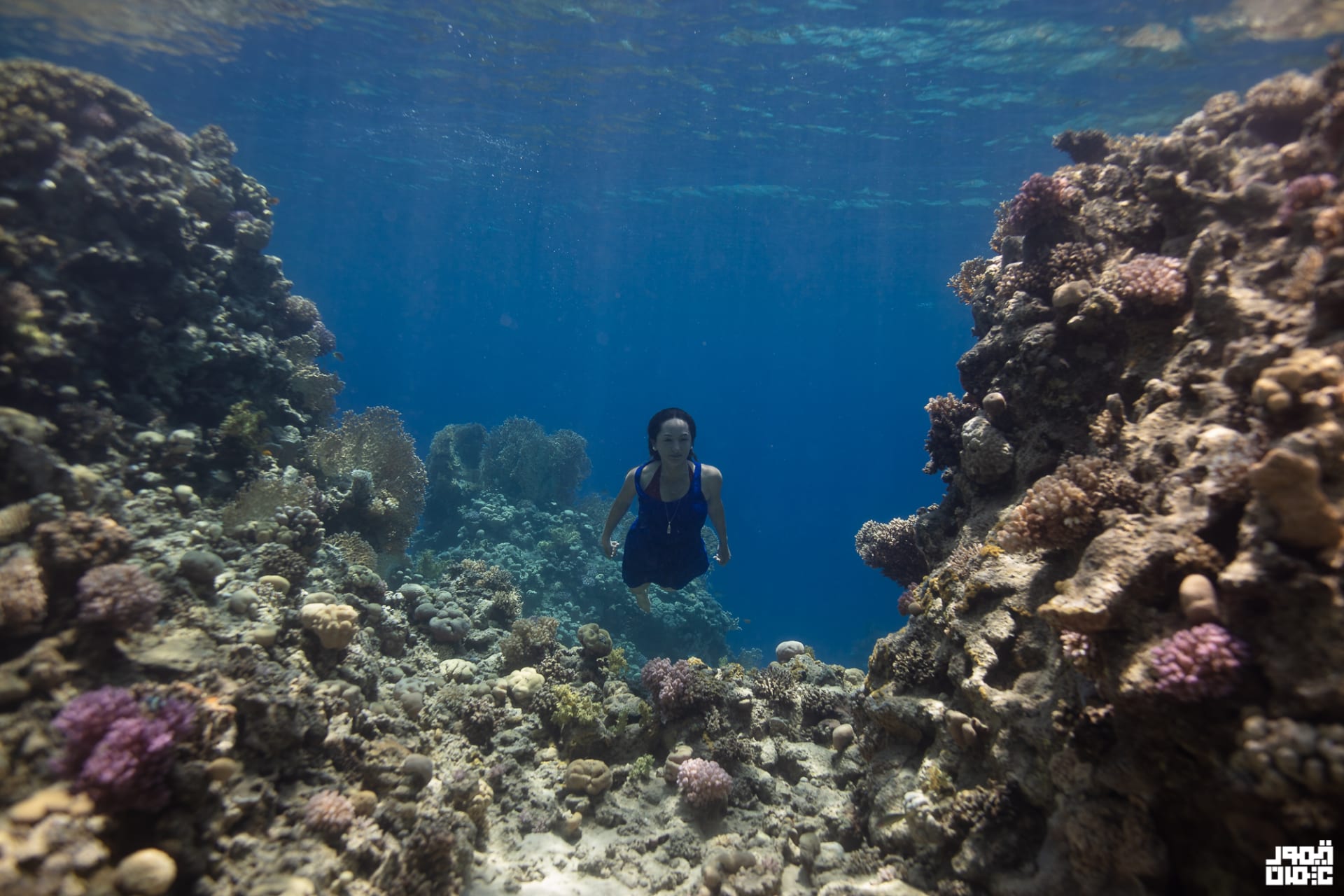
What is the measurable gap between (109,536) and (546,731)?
14.4 feet

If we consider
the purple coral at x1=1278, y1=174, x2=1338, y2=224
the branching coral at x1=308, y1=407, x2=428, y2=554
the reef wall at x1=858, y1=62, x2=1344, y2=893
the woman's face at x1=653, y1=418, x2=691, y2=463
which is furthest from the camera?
the branching coral at x1=308, y1=407, x2=428, y2=554

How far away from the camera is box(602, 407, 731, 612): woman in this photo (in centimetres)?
703

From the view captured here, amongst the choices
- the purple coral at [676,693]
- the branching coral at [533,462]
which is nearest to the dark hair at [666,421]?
the purple coral at [676,693]

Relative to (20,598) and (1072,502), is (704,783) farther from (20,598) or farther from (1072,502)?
(20,598)

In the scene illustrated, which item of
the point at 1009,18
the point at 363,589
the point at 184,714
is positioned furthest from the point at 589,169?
the point at 184,714

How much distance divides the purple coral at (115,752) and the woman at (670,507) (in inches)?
184

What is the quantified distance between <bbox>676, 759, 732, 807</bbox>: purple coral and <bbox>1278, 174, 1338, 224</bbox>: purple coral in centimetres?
595

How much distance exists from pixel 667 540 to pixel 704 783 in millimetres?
3048

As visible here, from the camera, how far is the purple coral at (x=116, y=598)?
13.0 feet

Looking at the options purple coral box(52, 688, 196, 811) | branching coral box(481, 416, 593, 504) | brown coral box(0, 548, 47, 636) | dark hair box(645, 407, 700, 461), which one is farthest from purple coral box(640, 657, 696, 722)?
branching coral box(481, 416, 593, 504)

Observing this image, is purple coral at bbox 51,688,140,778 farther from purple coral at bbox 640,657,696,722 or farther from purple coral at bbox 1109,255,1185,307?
purple coral at bbox 1109,255,1185,307

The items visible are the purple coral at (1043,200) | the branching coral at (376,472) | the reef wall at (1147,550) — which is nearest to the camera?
the reef wall at (1147,550)

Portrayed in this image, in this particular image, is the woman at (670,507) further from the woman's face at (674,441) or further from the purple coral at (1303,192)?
the purple coral at (1303,192)
